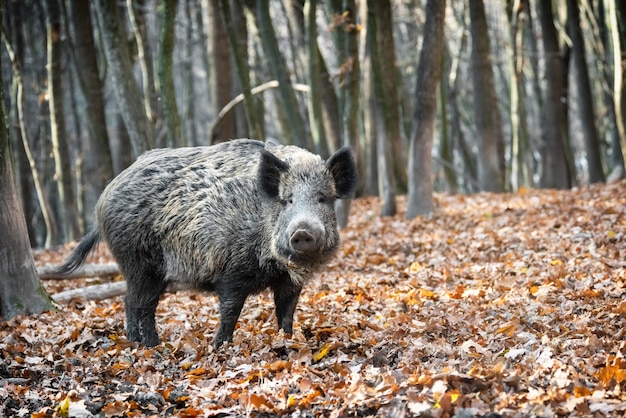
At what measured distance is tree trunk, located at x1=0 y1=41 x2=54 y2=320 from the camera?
296 inches

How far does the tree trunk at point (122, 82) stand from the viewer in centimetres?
1152

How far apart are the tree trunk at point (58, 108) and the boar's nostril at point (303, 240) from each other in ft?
38.2

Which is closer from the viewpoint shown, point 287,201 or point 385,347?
point 385,347

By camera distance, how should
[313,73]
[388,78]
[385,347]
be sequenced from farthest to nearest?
[388,78] < [313,73] < [385,347]

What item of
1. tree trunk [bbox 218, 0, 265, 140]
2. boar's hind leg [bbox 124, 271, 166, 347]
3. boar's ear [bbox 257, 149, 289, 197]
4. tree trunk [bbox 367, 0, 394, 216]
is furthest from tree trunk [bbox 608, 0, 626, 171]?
boar's hind leg [bbox 124, 271, 166, 347]

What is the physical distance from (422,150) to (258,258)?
7360mm

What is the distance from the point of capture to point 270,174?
6488 millimetres

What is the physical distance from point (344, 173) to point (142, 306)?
2336mm

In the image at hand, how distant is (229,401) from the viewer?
479 cm

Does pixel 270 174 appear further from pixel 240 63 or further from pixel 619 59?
pixel 619 59

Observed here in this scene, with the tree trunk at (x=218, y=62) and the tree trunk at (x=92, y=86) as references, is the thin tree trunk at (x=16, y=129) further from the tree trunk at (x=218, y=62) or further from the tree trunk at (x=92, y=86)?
the tree trunk at (x=218, y=62)

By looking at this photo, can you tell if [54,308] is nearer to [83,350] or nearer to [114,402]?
[83,350]

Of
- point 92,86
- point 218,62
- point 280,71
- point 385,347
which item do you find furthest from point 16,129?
point 385,347

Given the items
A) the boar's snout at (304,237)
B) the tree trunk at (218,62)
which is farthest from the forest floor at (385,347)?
the tree trunk at (218,62)
